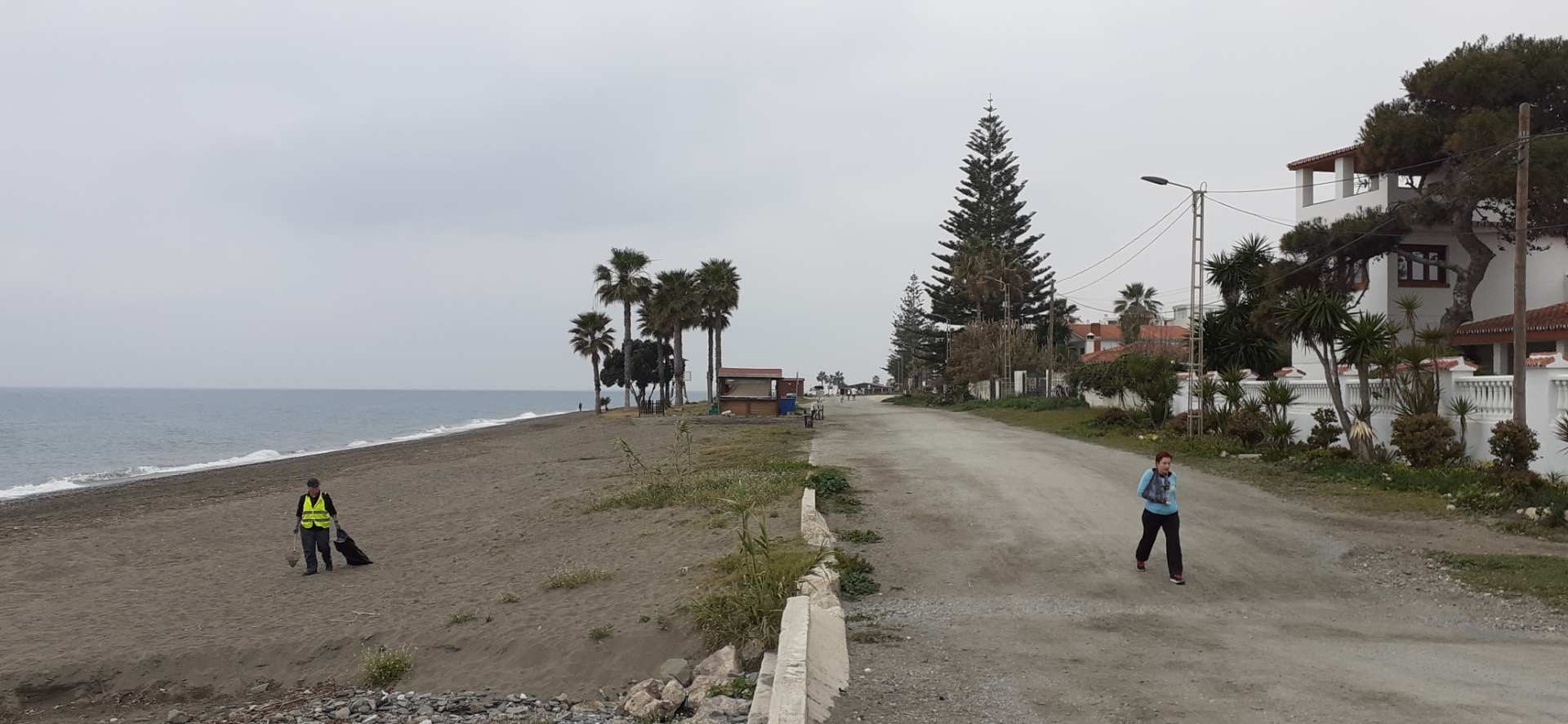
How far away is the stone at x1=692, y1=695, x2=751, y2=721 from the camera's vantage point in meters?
5.99

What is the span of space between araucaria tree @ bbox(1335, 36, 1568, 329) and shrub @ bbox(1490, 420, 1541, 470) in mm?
10601

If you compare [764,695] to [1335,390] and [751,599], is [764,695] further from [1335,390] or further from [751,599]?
[1335,390]

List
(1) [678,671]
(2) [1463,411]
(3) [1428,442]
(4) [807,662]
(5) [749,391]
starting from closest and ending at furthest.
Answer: (4) [807,662] < (1) [678,671] < (3) [1428,442] < (2) [1463,411] < (5) [749,391]

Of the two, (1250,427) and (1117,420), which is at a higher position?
(1250,427)

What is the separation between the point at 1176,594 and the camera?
8.55 meters

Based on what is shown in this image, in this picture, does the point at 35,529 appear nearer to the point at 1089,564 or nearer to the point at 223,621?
the point at 223,621

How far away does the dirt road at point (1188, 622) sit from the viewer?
5547mm

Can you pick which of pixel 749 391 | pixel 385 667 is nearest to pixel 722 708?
pixel 385 667

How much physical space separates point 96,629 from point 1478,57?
31.2 m

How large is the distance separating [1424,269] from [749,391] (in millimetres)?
31918

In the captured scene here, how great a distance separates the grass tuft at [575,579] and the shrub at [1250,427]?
15.3m

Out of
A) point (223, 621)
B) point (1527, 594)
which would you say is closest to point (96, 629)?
point (223, 621)

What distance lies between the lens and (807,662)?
586 cm

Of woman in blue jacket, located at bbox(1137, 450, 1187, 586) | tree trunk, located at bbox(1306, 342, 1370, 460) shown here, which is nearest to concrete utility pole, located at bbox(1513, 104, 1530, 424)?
tree trunk, located at bbox(1306, 342, 1370, 460)
